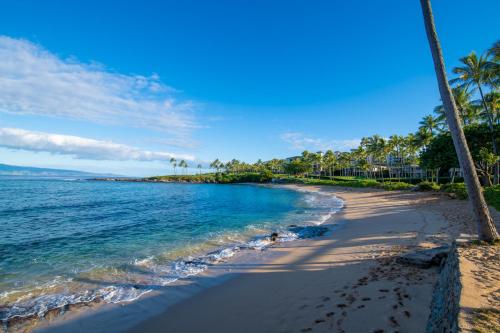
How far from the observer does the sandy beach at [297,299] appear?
16.5ft

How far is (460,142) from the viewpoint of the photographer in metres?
7.41

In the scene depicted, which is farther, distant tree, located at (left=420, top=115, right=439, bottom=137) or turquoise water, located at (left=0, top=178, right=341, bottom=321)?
distant tree, located at (left=420, top=115, right=439, bottom=137)

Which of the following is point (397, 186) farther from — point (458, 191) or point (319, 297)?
point (319, 297)

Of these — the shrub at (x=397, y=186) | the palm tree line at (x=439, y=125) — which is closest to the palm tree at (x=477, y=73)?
the palm tree line at (x=439, y=125)

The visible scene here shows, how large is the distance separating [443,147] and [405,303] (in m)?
36.7

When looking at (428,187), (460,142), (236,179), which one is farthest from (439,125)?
(236,179)

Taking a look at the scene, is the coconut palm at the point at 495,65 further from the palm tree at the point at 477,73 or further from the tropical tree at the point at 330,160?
the tropical tree at the point at 330,160

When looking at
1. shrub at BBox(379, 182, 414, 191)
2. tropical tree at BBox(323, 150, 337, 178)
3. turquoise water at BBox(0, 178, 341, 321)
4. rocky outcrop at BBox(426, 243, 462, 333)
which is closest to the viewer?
rocky outcrop at BBox(426, 243, 462, 333)

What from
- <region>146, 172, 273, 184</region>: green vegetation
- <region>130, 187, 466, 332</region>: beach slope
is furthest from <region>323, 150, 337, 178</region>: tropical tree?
<region>130, 187, 466, 332</region>: beach slope

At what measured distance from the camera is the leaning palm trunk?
7.10 m

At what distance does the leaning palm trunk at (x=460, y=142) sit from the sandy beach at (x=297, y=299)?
89.0 inches

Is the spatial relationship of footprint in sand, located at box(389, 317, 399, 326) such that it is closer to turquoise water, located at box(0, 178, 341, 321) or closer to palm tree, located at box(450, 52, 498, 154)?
turquoise water, located at box(0, 178, 341, 321)

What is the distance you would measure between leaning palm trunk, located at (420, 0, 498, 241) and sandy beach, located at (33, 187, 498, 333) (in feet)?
7.41

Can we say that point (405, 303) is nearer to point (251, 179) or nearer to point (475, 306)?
point (475, 306)
